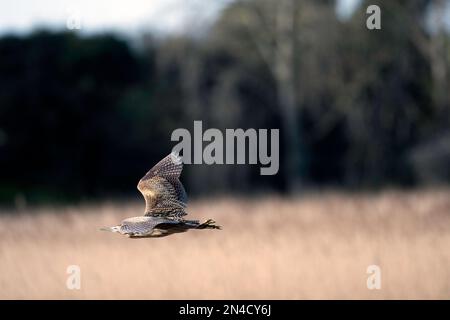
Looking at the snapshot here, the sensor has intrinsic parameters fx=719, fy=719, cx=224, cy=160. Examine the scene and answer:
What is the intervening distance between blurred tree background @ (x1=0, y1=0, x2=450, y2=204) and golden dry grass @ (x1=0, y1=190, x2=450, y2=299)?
276 inches

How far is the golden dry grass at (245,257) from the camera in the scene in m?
6.84

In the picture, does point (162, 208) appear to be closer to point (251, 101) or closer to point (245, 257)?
point (245, 257)

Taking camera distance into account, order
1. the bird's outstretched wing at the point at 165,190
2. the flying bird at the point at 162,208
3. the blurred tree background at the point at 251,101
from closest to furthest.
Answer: the flying bird at the point at 162,208
the bird's outstretched wing at the point at 165,190
the blurred tree background at the point at 251,101

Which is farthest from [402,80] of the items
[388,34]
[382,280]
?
[382,280]

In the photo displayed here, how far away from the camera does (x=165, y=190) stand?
4125mm

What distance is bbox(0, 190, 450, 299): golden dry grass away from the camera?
6.84m

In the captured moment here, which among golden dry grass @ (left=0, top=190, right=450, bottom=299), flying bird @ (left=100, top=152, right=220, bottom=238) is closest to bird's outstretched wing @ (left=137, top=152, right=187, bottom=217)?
flying bird @ (left=100, top=152, right=220, bottom=238)

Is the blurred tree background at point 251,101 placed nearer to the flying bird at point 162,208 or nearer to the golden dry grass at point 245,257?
the golden dry grass at point 245,257

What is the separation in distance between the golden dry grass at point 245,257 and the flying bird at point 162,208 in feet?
9.16

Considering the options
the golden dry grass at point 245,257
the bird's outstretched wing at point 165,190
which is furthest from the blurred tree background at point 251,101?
the bird's outstretched wing at point 165,190

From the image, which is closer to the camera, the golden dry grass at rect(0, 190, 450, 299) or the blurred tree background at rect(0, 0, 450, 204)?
the golden dry grass at rect(0, 190, 450, 299)

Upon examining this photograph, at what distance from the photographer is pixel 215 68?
1792 cm

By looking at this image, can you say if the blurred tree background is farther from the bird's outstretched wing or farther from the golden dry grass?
the bird's outstretched wing
